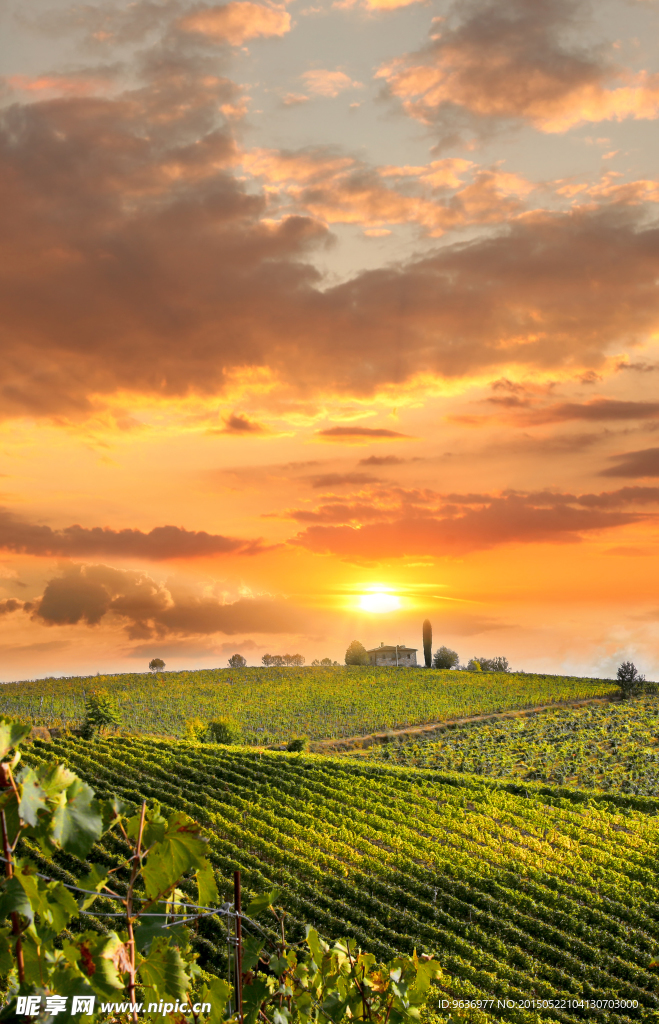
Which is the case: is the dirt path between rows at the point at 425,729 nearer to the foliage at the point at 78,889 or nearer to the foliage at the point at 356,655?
the foliage at the point at 356,655

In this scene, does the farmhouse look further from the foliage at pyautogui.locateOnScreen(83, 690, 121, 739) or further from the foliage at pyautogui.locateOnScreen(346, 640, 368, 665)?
the foliage at pyautogui.locateOnScreen(83, 690, 121, 739)

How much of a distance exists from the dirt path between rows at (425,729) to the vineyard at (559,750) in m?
1.35

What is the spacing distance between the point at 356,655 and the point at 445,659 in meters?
10.1

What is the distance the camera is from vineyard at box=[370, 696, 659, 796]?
111 feet

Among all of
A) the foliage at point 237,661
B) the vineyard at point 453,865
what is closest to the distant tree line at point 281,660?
the foliage at point 237,661

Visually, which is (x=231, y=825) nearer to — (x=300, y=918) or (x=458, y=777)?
(x=300, y=918)

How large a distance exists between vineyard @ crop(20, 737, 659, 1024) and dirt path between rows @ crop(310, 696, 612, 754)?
13.6 m

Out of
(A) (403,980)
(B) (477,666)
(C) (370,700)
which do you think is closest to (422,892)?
(A) (403,980)

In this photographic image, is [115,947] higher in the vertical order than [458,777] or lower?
higher

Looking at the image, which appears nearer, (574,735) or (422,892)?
(422,892)

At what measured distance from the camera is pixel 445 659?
79.7m

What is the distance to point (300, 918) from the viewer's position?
60.1ft

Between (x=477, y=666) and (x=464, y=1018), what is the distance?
6727cm

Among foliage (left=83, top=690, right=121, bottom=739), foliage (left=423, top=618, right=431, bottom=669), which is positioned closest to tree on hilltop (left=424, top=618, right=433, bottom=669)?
foliage (left=423, top=618, right=431, bottom=669)
